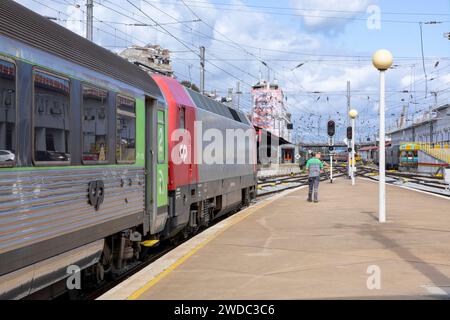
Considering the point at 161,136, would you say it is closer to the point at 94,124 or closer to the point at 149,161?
the point at 149,161

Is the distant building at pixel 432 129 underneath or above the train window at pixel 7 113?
above

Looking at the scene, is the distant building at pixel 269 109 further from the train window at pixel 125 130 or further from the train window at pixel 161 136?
the train window at pixel 125 130

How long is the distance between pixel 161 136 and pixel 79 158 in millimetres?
3774

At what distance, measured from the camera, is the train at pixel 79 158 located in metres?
5.17

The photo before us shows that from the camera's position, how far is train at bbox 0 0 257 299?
17.0 feet

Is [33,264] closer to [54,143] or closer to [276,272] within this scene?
[54,143]

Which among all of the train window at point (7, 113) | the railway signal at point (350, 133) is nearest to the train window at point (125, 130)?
the train window at point (7, 113)

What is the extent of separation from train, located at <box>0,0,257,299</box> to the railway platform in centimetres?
72

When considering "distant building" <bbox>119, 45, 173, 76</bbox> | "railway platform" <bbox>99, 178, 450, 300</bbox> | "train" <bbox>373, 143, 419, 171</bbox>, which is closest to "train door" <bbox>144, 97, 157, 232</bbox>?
"railway platform" <bbox>99, 178, 450, 300</bbox>

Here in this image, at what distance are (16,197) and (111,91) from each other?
2970 mm

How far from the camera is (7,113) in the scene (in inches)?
197

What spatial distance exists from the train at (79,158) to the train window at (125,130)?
2 cm

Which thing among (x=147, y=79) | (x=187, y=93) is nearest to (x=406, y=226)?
(x=187, y=93)

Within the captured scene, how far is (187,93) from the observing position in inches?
491
